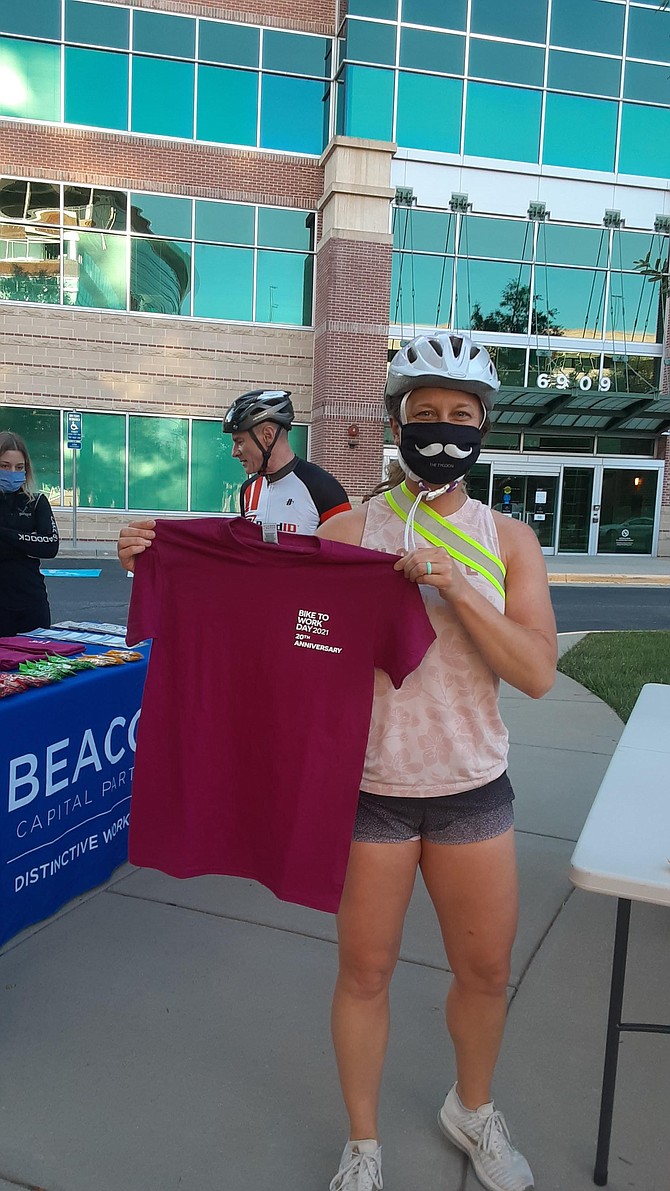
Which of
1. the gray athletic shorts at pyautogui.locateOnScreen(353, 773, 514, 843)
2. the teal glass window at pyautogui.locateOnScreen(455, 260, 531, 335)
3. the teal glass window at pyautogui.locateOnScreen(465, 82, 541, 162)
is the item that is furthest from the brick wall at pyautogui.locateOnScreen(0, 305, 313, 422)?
the gray athletic shorts at pyautogui.locateOnScreen(353, 773, 514, 843)

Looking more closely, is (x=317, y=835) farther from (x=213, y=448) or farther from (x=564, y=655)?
(x=213, y=448)

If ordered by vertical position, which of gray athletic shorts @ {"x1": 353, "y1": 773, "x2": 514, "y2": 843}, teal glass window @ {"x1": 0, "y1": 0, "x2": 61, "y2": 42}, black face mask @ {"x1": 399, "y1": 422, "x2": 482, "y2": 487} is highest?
teal glass window @ {"x1": 0, "y1": 0, "x2": 61, "y2": 42}

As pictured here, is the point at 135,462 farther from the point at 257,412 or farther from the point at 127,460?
the point at 257,412

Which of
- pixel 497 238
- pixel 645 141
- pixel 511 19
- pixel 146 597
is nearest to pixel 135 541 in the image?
pixel 146 597

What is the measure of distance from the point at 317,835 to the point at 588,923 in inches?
78.6

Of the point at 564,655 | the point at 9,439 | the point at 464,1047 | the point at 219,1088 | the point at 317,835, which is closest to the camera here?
the point at 317,835

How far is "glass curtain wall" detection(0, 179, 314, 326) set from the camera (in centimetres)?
1980

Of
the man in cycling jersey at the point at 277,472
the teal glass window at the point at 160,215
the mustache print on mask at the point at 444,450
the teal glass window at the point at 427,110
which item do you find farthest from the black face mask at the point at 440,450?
the teal glass window at the point at 427,110

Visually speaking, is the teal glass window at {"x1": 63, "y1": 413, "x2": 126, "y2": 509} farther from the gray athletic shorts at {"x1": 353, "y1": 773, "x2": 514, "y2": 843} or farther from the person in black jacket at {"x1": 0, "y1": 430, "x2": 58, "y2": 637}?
the gray athletic shorts at {"x1": 353, "y1": 773, "x2": 514, "y2": 843}

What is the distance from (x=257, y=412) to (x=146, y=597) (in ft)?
4.66

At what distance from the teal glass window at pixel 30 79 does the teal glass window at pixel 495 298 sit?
34.9 ft

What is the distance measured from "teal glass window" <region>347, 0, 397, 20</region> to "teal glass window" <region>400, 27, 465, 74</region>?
53 centimetres

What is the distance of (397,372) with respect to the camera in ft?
6.40

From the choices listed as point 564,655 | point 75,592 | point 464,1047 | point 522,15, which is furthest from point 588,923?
point 522,15
